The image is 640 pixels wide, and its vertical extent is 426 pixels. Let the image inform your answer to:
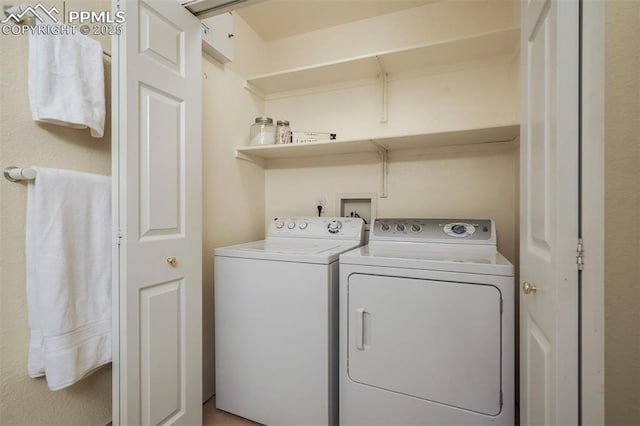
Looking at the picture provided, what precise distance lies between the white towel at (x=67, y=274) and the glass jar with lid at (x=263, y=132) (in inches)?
45.4

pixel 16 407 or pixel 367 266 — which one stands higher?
pixel 367 266

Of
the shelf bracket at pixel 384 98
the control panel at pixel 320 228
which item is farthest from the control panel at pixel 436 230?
the shelf bracket at pixel 384 98

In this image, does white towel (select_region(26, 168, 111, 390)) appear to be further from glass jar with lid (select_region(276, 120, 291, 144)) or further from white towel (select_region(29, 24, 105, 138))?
glass jar with lid (select_region(276, 120, 291, 144))

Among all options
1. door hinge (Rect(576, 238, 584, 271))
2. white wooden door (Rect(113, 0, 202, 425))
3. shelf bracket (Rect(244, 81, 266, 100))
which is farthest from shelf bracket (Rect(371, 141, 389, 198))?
door hinge (Rect(576, 238, 584, 271))

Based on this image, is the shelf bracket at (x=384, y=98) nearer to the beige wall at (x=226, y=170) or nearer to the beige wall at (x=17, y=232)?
the beige wall at (x=226, y=170)

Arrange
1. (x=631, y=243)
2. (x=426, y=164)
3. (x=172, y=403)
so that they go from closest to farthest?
(x=631, y=243)
(x=172, y=403)
(x=426, y=164)

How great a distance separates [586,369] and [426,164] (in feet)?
5.33

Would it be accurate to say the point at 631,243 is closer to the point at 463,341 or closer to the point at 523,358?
the point at 523,358

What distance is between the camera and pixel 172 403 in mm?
1370

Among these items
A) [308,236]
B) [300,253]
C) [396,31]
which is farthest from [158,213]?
[396,31]

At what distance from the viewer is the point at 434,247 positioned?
5.72 feet

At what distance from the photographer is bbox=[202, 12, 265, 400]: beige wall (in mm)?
1900

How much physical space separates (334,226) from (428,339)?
969 mm

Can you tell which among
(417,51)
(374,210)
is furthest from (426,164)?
(417,51)
